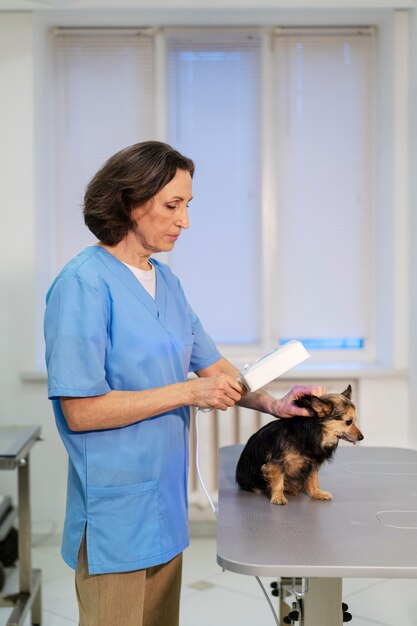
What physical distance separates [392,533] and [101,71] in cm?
296

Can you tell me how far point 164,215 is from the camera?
179 cm

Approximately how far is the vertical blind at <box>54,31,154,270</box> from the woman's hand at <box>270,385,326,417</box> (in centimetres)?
234

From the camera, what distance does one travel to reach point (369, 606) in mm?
3084

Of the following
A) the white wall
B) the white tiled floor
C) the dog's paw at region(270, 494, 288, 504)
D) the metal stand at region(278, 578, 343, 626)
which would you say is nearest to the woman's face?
the dog's paw at region(270, 494, 288, 504)

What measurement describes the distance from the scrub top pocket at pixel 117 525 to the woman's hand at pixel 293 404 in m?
0.35

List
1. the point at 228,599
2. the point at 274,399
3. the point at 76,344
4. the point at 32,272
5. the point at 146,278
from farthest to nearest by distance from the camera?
the point at 32,272
the point at 228,599
the point at 274,399
the point at 146,278
the point at 76,344

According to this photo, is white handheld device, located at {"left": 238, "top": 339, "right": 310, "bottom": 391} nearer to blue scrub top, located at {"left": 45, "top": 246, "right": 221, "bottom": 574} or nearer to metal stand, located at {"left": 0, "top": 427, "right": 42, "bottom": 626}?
blue scrub top, located at {"left": 45, "top": 246, "right": 221, "bottom": 574}

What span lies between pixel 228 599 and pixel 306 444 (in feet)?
5.27

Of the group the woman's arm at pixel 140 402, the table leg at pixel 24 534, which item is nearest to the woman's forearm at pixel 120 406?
the woman's arm at pixel 140 402

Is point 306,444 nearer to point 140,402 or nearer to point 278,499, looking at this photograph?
point 278,499

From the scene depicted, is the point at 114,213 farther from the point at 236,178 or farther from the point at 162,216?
the point at 236,178

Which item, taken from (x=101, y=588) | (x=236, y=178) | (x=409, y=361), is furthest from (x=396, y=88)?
(x=101, y=588)

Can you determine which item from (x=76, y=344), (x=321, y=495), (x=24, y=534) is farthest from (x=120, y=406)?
(x=24, y=534)

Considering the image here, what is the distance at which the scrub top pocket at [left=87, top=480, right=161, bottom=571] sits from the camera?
5.61ft
